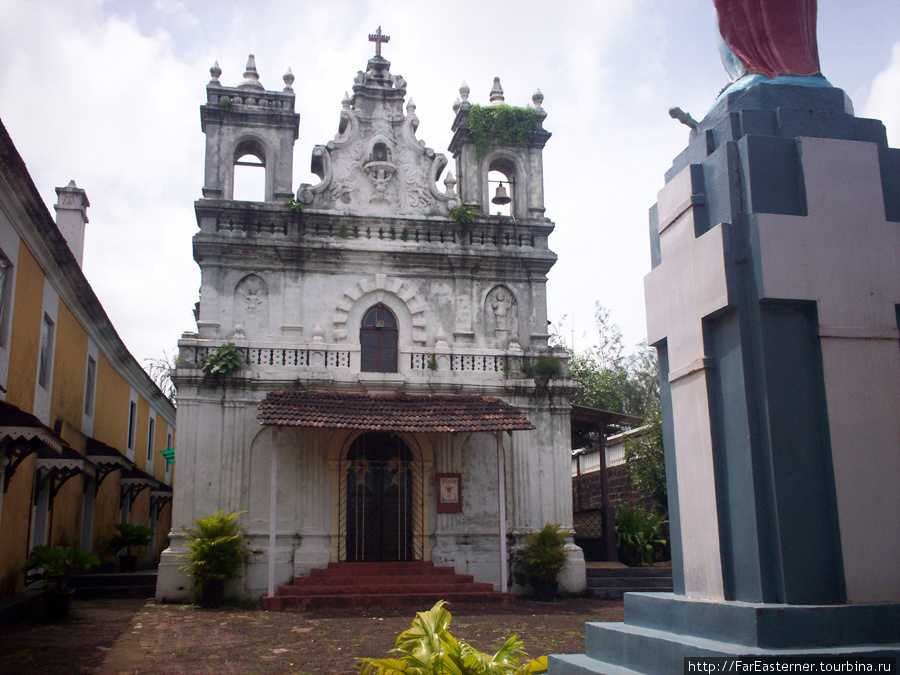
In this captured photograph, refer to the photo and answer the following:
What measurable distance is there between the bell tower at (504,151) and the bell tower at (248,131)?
11.8ft

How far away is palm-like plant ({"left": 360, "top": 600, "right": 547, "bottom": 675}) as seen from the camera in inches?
164

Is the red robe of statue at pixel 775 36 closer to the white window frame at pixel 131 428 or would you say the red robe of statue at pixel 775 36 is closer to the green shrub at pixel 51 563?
the green shrub at pixel 51 563

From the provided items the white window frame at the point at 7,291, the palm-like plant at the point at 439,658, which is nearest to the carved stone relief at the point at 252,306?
the white window frame at the point at 7,291

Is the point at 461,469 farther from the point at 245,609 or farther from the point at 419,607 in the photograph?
the point at 245,609

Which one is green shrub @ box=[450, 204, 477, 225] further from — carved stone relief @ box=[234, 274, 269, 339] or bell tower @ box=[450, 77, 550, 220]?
carved stone relief @ box=[234, 274, 269, 339]

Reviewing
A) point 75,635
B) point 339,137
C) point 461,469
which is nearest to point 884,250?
point 75,635

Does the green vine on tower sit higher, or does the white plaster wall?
the green vine on tower

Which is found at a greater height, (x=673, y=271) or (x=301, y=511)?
(x=673, y=271)

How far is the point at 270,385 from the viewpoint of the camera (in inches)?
575

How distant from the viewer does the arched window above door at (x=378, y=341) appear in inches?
607

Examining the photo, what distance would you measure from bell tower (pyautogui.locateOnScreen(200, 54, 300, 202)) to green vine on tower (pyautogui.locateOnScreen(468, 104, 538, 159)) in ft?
12.3

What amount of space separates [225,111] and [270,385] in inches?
225

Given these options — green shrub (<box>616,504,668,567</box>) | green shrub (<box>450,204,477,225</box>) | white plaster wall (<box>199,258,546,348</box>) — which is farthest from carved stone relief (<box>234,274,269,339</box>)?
green shrub (<box>616,504,668,567</box>)

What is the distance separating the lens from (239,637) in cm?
985
